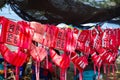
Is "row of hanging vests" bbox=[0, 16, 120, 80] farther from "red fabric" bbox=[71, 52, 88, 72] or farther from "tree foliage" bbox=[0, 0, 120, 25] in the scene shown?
"tree foliage" bbox=[0, 0, 120, 25]

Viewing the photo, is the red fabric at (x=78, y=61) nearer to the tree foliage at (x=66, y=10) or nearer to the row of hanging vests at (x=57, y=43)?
the row of hanging vests at (x=57, y=43)

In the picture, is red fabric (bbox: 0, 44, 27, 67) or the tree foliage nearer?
red fabric (bbox: 0, 44, 27, 67)

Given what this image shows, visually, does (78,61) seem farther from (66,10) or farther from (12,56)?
(12,56)

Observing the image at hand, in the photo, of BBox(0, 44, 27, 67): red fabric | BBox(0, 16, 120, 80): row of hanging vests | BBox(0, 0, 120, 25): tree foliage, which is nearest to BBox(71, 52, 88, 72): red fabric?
BBox(0, 16, 120, 80): row of hanging vests

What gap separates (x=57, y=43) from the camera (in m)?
4.78

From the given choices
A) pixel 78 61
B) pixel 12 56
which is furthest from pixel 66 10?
pixel 12 56

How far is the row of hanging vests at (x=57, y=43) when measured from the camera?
4160mm

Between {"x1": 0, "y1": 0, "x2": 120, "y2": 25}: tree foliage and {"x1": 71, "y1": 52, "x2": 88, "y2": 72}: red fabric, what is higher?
{"x1": 0, "y1": 0, "x2": 120, "y2": 25}: tree foliage

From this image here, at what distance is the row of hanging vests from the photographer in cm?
416

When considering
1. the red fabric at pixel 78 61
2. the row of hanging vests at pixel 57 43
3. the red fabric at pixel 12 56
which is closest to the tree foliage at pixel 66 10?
the row of hanging vests at pixel 57 43

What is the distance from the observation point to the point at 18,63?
166 inches

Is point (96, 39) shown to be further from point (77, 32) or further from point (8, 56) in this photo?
point (8, 56)

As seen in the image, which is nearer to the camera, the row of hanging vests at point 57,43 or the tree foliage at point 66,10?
the row of hanging vests at point 57,43

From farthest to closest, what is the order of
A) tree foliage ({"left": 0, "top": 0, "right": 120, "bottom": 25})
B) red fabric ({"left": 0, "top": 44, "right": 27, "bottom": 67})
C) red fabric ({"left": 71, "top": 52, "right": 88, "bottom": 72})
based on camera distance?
1. tree foliage ({"left": 0, "top": 0, "right": 120, "bottom": 25})
2. red fabric ({"left": 71, "top": 52, "right": 88, "bottom": 72})
3. red fabric ({"left": 0, "top": 44, "right": 27, "bottom": 67})
